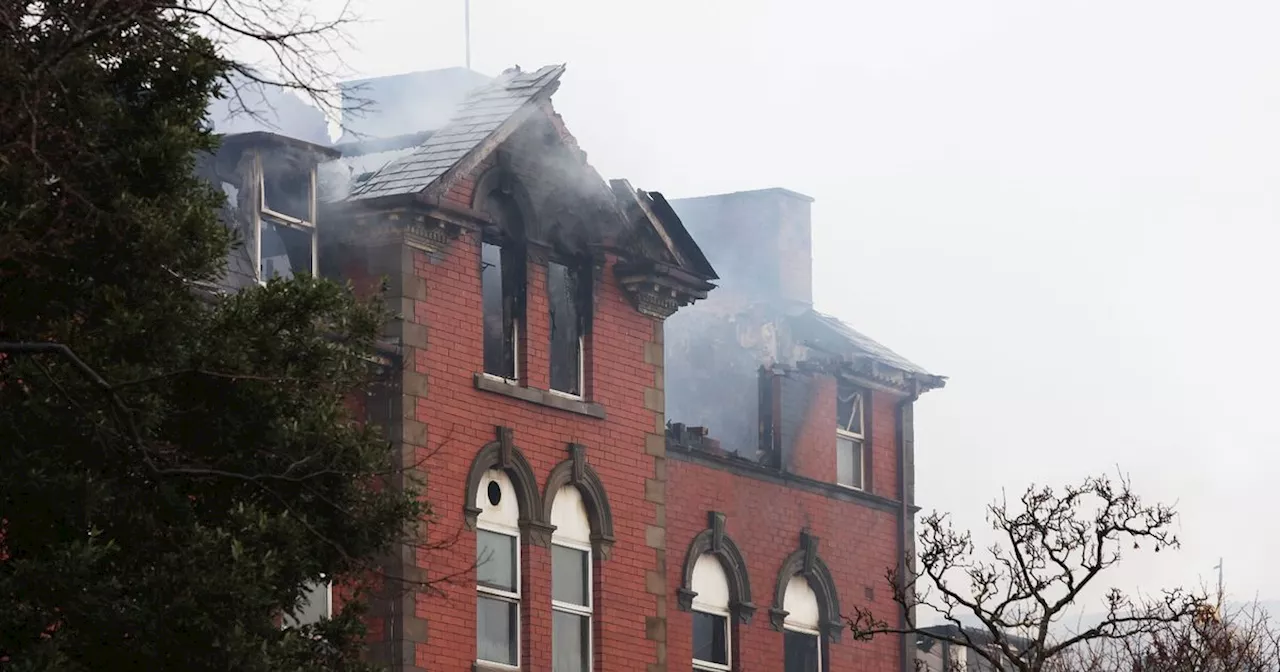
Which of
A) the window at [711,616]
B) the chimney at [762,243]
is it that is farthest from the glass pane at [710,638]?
the chimney at [762,243]

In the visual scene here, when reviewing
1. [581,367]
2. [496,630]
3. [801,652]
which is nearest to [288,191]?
[581,367]

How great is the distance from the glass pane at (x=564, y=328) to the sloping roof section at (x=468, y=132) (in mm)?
1901

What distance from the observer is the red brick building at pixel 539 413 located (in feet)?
88.4

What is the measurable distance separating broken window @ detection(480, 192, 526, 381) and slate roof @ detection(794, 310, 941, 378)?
30.7ft

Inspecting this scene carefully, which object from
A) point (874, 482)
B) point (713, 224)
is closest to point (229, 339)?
point (874, 482)

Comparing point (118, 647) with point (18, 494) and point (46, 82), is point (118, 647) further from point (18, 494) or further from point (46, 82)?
point (46, 82)

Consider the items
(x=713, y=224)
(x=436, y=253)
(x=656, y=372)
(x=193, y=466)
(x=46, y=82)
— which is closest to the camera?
(x=46, y=82)

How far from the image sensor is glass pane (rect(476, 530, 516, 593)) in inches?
1094

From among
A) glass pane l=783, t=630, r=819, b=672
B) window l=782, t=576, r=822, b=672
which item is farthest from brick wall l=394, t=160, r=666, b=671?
glass pane l=783, t=630, r=819, b=672

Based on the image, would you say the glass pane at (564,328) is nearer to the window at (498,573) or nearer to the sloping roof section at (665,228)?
the sloping roof section at (665,228)

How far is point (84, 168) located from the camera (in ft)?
54.4

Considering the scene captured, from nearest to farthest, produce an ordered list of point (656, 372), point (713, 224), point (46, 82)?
1. point (46, 82)
2. point (656, 372)
3. point (713, 224)

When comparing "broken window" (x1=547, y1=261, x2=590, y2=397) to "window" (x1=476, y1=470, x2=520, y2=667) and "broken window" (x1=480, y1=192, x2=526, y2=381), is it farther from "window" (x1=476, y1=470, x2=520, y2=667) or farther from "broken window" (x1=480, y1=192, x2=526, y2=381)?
"window" (x1=476, y1=470, x2=520, y2=667)

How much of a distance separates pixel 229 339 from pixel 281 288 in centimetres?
66
